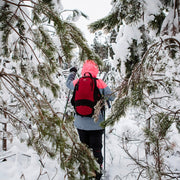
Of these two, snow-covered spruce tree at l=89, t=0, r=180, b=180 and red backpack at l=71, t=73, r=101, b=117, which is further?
red backpack at l=71, t=73, r=101, b=117

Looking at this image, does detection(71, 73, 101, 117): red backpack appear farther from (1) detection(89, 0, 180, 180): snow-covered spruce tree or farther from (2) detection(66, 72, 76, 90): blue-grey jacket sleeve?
(1) detection(89, 0, 180, 180): snow-covered spruce tree

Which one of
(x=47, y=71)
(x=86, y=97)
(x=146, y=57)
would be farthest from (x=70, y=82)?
(x=146, y=57)

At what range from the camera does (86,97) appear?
2996mm

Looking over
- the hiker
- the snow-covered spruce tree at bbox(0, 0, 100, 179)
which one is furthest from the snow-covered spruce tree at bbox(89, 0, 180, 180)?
the hiker

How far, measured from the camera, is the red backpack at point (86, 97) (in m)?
2.96

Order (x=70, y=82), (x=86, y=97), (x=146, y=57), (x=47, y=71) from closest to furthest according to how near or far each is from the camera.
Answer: (x=146, y=57)
(x=47, y=71)
(x=86, y=97)
(x=70, y=82)

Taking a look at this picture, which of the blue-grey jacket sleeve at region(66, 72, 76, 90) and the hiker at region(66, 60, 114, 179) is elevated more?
the blue-grey jacket sleeve at region(66, 72, 76, 90)

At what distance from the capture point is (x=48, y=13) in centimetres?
111

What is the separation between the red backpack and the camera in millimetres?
2963

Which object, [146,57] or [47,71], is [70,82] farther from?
[146,57]

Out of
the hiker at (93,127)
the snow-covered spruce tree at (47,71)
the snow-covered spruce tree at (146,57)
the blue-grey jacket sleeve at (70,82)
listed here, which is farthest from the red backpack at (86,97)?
the snow-covered spruce tree at (146,57)

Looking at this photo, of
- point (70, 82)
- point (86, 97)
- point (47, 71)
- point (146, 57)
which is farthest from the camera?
point (70, 82)

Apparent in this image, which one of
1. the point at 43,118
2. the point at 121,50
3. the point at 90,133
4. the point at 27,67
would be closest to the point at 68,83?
the point at 90,133

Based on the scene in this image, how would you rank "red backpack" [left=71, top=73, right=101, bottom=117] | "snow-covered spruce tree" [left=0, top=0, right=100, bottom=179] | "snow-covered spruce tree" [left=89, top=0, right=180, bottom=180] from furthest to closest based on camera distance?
"red backpack" [left=71, top=73, right=101, bottom=117] → "snow-covered spruce tree" [left=89, top=0, right=180, bottom=180] → "snow-covered spruce tree" [left=0, top=0, right=100, bottom=179]
